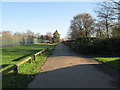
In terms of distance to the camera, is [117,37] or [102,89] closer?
[102,89]

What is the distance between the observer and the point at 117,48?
17125 mm

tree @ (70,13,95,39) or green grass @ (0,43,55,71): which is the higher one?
tree @ (70,13,95,39)

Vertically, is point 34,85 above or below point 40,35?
below

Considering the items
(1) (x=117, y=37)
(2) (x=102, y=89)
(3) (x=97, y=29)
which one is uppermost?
(3) (x=97, y=29)

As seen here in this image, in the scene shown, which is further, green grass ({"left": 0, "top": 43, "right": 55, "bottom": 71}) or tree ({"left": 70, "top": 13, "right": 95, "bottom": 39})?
tree ({"left": 70, "top": 13, "right": 95, "bottom": 39})

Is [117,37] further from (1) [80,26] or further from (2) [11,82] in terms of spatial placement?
(1) [80,26]

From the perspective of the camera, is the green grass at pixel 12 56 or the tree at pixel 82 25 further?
the tree at pixel 82 25

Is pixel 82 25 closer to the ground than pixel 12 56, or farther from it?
farther from it

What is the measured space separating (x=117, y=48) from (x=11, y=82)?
15.1 metres

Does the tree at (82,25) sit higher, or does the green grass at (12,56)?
the tree at (82,25)

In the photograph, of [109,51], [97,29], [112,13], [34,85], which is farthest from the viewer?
[97,29]

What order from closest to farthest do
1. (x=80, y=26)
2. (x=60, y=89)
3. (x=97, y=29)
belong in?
(x=60, y=89) < (x=97, y=29) < (x=80, y=26)

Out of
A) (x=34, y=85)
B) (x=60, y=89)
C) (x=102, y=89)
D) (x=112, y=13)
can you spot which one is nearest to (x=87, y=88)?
(x=102, y=89)

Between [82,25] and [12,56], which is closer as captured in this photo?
[12,56]
